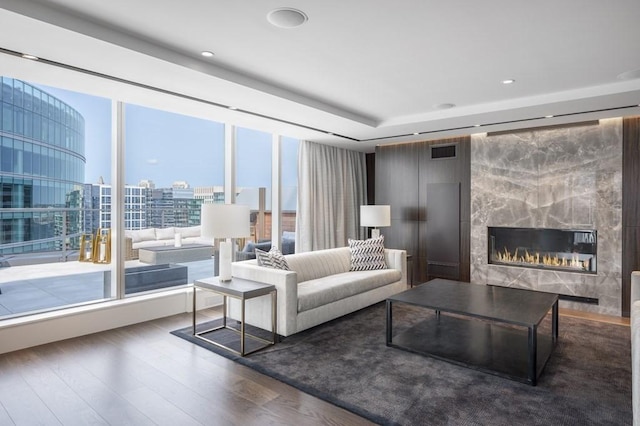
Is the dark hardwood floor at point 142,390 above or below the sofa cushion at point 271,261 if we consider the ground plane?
below

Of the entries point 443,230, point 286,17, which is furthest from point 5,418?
point 443,230

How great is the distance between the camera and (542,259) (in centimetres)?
521

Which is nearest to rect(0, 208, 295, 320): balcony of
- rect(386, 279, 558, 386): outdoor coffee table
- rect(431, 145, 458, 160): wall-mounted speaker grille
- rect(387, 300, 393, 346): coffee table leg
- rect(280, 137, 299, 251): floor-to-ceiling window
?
rect(280, 137, 299, 251): floor-to-ceiling window

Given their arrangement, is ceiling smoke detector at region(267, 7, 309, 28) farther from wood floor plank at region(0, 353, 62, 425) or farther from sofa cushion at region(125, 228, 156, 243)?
sofa cushion at region(125, 228, 156, 243)

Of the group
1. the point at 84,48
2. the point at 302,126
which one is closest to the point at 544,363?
the point at 302,126

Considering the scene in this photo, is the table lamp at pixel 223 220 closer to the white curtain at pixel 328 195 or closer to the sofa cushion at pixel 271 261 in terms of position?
the sofa cushion at pixel 271 261

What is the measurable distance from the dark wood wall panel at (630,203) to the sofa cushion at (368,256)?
9.36 feet

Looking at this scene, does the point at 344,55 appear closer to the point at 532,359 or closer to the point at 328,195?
the point at 532,359

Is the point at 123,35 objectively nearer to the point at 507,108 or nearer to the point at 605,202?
the point at 507,108

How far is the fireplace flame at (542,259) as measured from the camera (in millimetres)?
4918

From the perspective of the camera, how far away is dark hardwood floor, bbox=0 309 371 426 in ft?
7.51

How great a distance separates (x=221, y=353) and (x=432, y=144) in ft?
14.6

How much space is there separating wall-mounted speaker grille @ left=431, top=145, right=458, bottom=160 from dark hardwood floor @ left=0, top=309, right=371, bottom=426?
14.4 ft

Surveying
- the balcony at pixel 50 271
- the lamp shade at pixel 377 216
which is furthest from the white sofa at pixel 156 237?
the lamp shade at pixel 377 216
